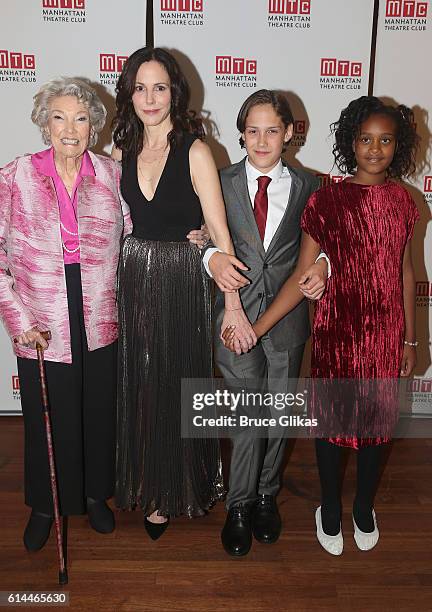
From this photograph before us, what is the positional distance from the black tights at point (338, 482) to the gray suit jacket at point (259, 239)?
1.66 feet

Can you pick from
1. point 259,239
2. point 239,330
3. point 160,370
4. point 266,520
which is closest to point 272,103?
point 259,239

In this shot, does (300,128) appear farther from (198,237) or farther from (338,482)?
(338,482)

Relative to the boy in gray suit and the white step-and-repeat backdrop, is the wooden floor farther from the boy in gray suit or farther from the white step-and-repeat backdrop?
the white step-and-repeat backdrop

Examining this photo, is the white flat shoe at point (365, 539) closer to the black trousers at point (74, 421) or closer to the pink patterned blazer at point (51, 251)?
the black trousers at point (74, 421)

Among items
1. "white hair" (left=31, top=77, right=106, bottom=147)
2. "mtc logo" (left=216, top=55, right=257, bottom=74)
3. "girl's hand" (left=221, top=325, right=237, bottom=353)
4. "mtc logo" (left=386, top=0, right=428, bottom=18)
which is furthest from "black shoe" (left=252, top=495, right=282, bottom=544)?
"mtc logo" (left=386, top=0, right=428, bottom=18)

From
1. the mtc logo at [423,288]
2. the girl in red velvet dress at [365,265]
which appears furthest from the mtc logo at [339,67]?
the girl in red velvet dress at [365,265]

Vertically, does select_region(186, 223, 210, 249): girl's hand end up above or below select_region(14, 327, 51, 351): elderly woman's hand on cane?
above

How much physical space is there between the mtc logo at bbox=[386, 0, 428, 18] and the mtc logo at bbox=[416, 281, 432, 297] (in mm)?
1354

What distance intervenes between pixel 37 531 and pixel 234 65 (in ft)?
7.66

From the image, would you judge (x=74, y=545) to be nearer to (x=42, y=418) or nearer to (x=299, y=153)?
(x=42, y=418)

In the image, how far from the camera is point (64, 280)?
7.40ft

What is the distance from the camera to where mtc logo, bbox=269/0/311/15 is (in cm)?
329

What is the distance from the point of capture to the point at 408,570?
7.85ft

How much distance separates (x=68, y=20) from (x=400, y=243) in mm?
2071
